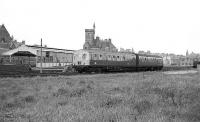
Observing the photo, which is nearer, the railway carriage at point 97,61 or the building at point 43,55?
the railway carriage at point 97,61

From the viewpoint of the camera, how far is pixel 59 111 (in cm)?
854

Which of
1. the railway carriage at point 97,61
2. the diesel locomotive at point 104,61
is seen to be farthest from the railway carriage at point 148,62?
the railway carriage at point 97,61

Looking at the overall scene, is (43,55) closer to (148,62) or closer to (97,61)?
(97,61)

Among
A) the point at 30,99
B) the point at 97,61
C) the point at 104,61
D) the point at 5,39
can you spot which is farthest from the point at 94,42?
the point at 30,99

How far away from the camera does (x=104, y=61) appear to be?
105 feet

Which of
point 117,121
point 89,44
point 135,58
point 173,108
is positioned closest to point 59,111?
point 117,121

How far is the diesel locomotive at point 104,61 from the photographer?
30.6 m

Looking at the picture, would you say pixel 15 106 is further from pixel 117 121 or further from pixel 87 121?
pixel 117 121

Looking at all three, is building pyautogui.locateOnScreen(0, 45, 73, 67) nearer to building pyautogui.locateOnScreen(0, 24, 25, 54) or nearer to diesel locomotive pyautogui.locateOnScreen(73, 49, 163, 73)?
diesel locomotive pyautogui.locateOnScreen(73, 49, 163, 73)

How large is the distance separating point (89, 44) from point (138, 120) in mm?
89252

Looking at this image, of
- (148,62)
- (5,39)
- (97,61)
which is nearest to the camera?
(97,61)

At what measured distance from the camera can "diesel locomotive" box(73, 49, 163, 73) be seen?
30.6 metres

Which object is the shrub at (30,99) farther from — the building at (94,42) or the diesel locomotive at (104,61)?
the building at (94,42)

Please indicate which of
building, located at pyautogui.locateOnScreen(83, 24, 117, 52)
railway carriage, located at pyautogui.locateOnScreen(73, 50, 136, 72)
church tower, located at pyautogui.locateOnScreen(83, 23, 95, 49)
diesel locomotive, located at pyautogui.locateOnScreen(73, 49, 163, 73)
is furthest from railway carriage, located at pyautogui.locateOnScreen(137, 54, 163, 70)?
church tower, located at pyautogui.locateOnScreen(83, 23, 95, 49)
